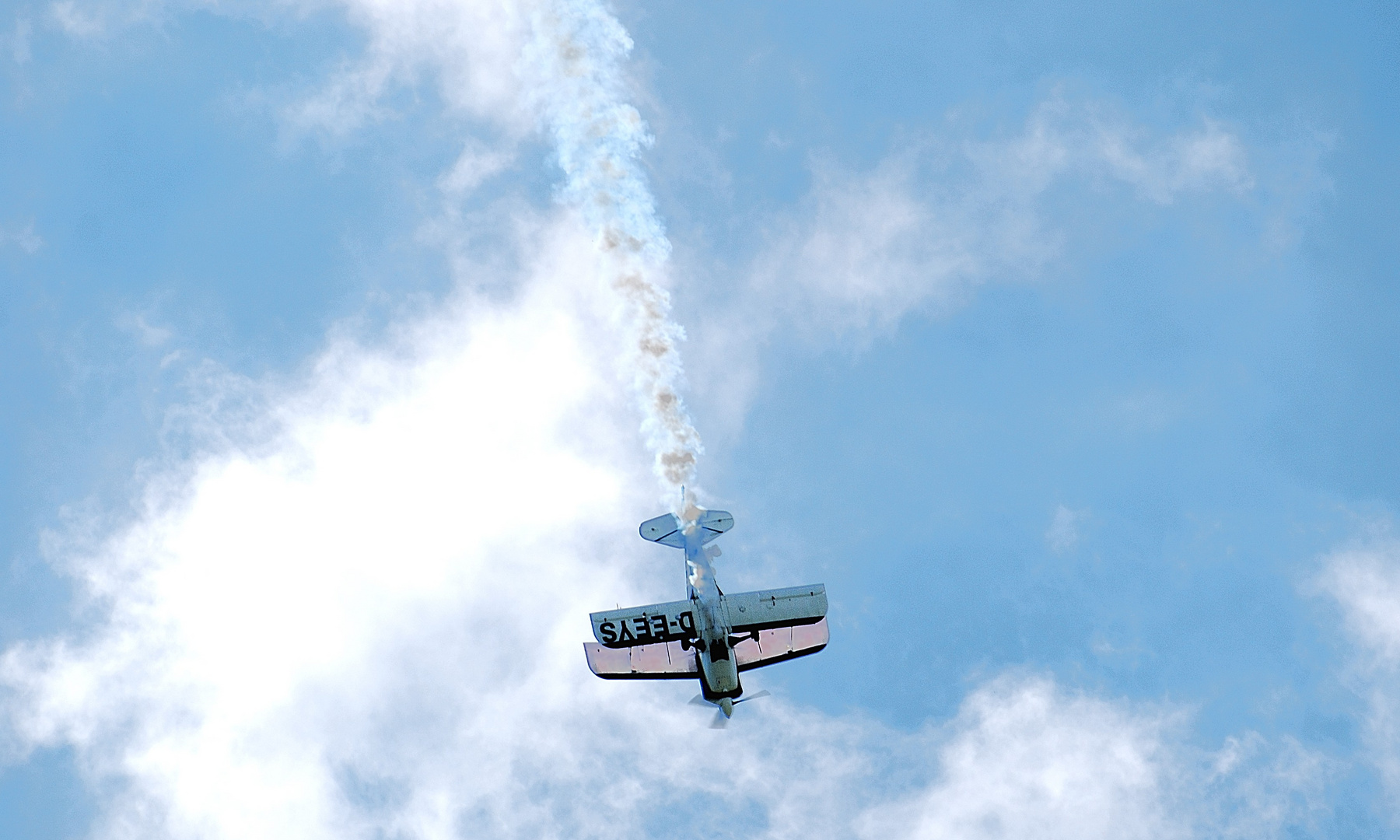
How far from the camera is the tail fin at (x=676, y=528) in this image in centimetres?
5481

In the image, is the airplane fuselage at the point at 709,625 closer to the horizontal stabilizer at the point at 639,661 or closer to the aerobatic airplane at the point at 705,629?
the aerobatic airplane at the point at 705,629

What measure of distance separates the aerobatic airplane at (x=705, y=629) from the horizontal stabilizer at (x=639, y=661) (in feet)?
0.12

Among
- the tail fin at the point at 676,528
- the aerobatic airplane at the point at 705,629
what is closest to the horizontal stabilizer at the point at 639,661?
the aerobatic airplane at the point at 705,629

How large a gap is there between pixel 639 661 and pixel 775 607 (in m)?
6.93

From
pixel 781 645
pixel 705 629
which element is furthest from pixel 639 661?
pixel 781 645

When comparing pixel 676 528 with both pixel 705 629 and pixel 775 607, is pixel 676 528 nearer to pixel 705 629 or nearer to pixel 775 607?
pixel 705 629

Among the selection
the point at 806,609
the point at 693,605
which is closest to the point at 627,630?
the point at 693,605

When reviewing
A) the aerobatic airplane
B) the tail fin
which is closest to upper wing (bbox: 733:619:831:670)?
the aerobatic airplane

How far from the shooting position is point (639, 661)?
59.2 meters

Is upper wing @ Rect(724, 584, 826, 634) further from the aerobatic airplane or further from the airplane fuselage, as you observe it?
the airplane fuselage

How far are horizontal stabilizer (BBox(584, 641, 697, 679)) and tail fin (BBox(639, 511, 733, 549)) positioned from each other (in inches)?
247

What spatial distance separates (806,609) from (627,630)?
833 cm

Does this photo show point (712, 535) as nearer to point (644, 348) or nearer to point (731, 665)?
point (731, 665)

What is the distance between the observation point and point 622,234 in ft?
167
